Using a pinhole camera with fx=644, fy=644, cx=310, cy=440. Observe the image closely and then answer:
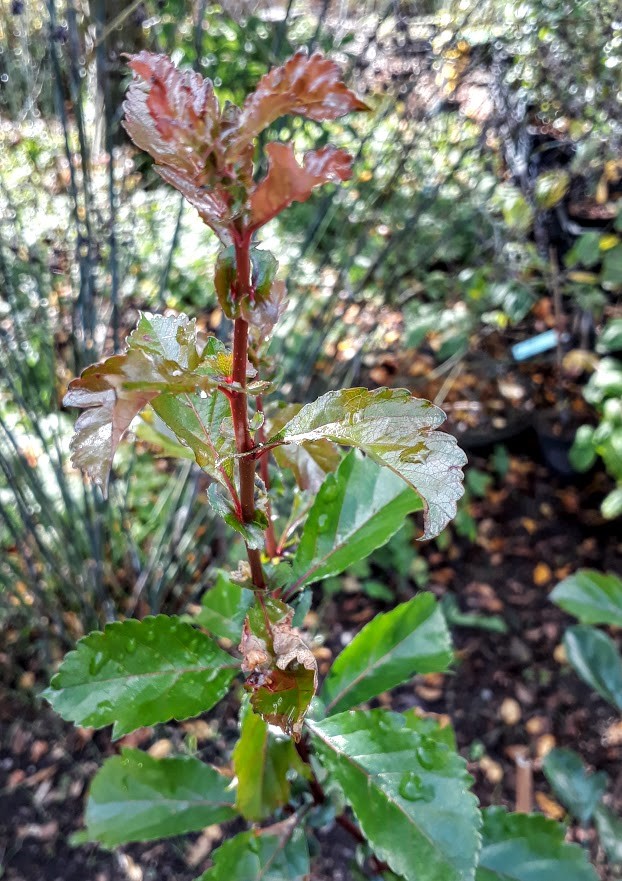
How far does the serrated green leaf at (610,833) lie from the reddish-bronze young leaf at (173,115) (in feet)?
4.83

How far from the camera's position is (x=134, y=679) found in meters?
0.59

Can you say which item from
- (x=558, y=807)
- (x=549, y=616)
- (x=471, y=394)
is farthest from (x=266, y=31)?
(x=558, y=807)

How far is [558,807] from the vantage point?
1.77m

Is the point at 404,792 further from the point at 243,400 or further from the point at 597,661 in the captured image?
the point at 597,661

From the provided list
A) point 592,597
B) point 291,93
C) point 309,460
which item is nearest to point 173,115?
point 291,93

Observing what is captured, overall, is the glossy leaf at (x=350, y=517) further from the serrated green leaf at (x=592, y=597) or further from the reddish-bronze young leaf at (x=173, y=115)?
the serrated green leaf at (x=592, y=597)

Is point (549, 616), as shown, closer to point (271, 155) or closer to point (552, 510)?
point (552, 510)

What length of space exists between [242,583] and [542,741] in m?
1.73

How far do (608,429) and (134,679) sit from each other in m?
2.06

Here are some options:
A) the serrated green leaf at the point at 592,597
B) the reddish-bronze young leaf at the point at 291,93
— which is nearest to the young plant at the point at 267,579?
the reddish-bronze young leaf at the point at 291,93

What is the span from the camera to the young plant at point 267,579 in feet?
1.18

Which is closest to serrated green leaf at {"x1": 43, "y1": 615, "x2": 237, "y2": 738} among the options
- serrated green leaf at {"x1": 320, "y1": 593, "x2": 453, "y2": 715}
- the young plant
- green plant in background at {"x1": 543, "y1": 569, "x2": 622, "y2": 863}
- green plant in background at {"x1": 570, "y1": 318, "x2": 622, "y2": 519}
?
the young plant

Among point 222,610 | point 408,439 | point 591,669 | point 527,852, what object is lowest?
point 591,669

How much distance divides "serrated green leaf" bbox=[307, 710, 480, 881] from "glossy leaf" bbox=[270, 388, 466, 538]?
1.14 feet
